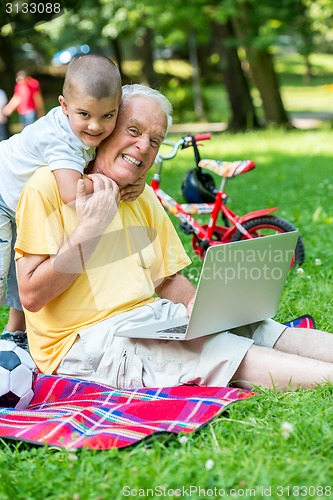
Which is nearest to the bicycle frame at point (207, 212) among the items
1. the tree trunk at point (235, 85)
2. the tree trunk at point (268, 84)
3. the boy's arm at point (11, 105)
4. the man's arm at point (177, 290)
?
the man's arm at point (177, 290)

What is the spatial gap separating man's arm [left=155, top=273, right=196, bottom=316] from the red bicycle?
6.77 ft

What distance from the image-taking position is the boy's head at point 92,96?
3105 millimetres

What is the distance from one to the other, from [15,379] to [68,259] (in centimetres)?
54

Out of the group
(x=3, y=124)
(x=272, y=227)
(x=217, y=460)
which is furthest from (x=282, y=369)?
(x=3, y=124)

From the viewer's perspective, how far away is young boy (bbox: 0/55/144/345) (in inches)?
123

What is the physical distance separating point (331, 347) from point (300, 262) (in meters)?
2.45

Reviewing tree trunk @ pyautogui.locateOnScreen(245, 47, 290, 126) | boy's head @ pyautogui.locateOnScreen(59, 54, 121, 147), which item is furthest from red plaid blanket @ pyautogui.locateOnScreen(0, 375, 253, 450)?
tree trunk @ pyautogui.locateOnScreen(245, 47, 290, 126)

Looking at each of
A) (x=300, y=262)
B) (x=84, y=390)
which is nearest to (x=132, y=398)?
(x=84, y=390)

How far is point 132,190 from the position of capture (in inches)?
131

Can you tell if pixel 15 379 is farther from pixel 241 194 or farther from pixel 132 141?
pixel 241 194

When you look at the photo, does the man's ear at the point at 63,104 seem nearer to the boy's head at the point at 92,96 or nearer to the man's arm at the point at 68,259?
the boy's head at the point at 92,96

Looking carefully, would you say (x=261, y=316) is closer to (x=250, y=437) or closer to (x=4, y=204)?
(x=250, y=437)

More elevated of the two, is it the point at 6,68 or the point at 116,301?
the point at 116,301

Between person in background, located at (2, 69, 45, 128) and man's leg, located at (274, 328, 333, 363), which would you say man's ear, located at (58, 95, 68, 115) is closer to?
man's leg, located at (274, 328, 333, 363)
